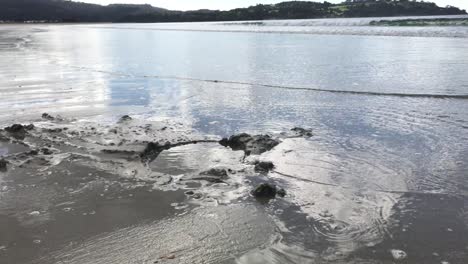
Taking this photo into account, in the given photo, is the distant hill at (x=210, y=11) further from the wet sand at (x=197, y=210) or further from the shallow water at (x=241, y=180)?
the wet sand at (x=197, y=210)

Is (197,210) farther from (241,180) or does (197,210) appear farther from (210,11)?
(210,11)

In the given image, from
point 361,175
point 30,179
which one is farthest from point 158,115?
point 361,175

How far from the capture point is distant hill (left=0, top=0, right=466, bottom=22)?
100 metres

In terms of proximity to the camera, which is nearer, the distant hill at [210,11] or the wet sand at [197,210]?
the wet sand at [197,210]

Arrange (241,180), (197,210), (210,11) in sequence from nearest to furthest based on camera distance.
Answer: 1. (197,210)
2. (241,180)
3. (210,11)

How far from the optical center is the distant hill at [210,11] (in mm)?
100075

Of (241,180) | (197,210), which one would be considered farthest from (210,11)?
(197,210)

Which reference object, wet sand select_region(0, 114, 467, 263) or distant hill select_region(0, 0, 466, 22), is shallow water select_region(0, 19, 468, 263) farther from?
distant hill select_region(0, 0, 466, 22)

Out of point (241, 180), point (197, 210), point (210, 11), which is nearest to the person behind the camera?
point (197, 210)

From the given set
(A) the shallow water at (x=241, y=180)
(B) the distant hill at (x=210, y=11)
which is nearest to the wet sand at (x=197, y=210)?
(A) the shallow water at (x=241, y=180)

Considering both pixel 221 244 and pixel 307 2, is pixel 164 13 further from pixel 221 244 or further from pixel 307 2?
pixel 221 244

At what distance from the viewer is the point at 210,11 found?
15675 centimetres

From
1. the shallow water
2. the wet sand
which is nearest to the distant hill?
the shallow water

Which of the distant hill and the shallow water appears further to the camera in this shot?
the distant hill
